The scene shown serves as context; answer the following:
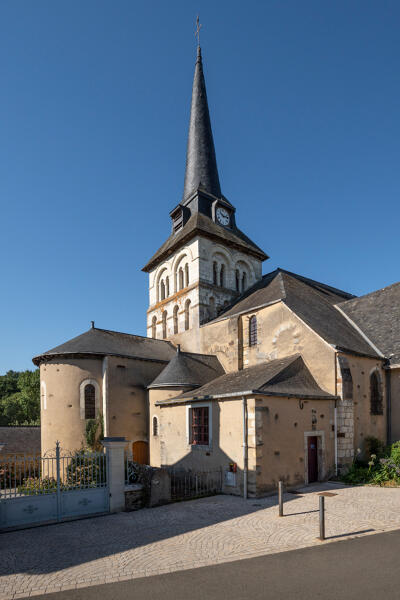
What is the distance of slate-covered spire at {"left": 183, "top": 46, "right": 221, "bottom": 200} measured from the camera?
29.5 m

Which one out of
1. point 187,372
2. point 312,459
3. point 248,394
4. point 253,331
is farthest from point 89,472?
point 253,331

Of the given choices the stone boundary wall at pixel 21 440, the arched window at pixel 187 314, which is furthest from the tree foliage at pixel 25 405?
the arched window at pixel 187 314

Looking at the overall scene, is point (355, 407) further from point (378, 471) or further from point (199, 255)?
point (199, 255)

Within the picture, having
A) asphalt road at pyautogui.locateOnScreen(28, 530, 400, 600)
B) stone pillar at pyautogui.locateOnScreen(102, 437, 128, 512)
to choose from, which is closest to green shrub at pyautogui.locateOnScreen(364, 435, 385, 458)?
asphalt road at pyautogui.locateOnScreen(28, 530, 400, 600)

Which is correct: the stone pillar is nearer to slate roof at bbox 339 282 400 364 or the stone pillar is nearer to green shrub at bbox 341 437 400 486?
green shrub at bbox 341 437 400 486

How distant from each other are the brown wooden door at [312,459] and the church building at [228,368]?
6 cm

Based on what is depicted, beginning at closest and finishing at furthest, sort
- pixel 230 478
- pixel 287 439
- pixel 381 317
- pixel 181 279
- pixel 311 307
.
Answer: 1. pixel 230 478
2. pixel 287 439
3. pixel 311 307
4. pixel 381 317
5. pixel 181 279

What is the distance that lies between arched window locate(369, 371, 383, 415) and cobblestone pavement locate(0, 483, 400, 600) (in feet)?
21.1

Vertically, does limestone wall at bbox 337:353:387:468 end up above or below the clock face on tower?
below

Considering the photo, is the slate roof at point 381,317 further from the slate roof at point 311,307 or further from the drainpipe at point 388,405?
the drainpipe at point 388,405

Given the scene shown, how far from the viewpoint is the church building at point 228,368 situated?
1332 cm

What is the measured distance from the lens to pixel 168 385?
59.6 ft

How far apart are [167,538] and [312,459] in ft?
25.7

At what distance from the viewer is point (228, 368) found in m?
20.8
